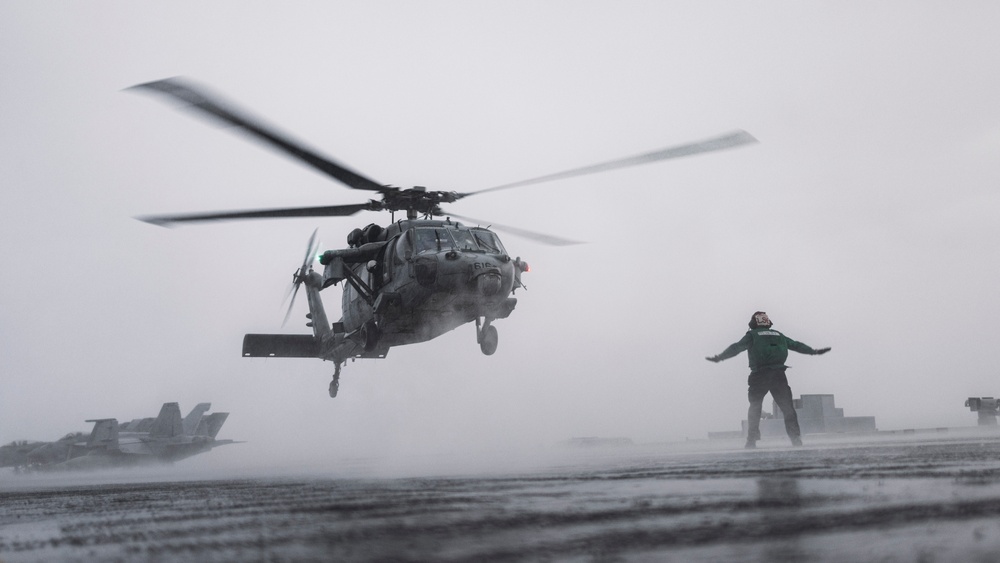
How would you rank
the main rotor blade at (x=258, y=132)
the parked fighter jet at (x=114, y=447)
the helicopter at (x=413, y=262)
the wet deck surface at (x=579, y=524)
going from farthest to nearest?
the parked fighter jet at (x=114, y=447) < the helicopter at (x=413, y=262) < the main rotor blade at (x=258, y=132) < the wet deck surface at (x=579, y=524)

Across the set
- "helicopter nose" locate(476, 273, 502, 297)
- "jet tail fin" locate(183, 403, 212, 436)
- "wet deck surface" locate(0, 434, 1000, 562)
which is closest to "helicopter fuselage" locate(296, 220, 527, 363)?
"helicopter nose" locate(476, 273, 502, 297)

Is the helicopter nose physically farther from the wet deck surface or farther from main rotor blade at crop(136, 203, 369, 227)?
the wet deck surface

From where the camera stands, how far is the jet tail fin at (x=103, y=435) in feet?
112

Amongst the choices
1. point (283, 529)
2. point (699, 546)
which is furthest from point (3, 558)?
point (699, 546)

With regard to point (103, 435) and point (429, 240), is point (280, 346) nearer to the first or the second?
point (429, 240)

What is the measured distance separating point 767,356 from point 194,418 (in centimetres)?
3533

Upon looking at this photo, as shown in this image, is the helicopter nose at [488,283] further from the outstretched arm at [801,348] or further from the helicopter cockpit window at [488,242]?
the outstretched arm at [801,348]

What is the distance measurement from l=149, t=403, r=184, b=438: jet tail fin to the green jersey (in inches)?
1262

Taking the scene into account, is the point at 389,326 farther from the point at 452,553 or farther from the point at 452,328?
the point at 452,553

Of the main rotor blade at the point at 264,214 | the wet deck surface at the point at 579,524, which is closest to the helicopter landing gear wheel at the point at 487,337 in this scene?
the main rotor blade at the point at 264,214

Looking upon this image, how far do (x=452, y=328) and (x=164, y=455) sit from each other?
27.7 m

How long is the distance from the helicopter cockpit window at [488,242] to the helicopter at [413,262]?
2 cm

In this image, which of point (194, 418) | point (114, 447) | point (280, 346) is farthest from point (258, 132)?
point (194, 418)

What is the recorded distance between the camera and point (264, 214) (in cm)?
1360
